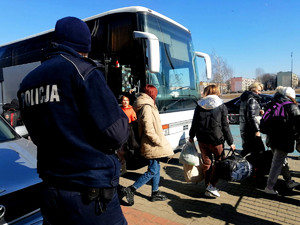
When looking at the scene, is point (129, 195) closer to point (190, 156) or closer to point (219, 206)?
point (190, 156)

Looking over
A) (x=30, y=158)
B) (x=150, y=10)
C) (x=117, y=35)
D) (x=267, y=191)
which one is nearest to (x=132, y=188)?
(x=30, y=158)

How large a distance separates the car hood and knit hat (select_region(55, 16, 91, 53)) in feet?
5.31

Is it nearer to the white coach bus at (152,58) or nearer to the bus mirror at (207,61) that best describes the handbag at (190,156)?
the white coach bus at (152,58)

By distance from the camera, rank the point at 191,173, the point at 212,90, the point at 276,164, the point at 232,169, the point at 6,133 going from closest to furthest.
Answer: the point at 6,133, the point at 232,169, the point at 276,164, the point at 212,90, the point at 191,173

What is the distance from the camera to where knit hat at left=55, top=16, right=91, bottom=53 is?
1.53 metres

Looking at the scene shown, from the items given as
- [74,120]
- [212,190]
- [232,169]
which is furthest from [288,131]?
[74,120]

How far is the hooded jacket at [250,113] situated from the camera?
498 centimetres

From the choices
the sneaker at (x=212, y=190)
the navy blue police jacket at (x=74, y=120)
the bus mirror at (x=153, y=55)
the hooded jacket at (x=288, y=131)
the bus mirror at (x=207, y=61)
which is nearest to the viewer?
the navy blue police jacket at (x=74, y=120)

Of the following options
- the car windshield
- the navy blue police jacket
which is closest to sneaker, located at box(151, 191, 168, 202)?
the car windshield

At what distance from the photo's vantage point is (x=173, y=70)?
243 inches

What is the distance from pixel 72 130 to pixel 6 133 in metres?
3.01

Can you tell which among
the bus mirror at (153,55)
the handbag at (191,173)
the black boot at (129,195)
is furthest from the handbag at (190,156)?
the bus mirror at (153,55)

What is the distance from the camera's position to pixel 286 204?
3.92 m

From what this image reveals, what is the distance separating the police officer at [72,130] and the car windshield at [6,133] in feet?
8.45
